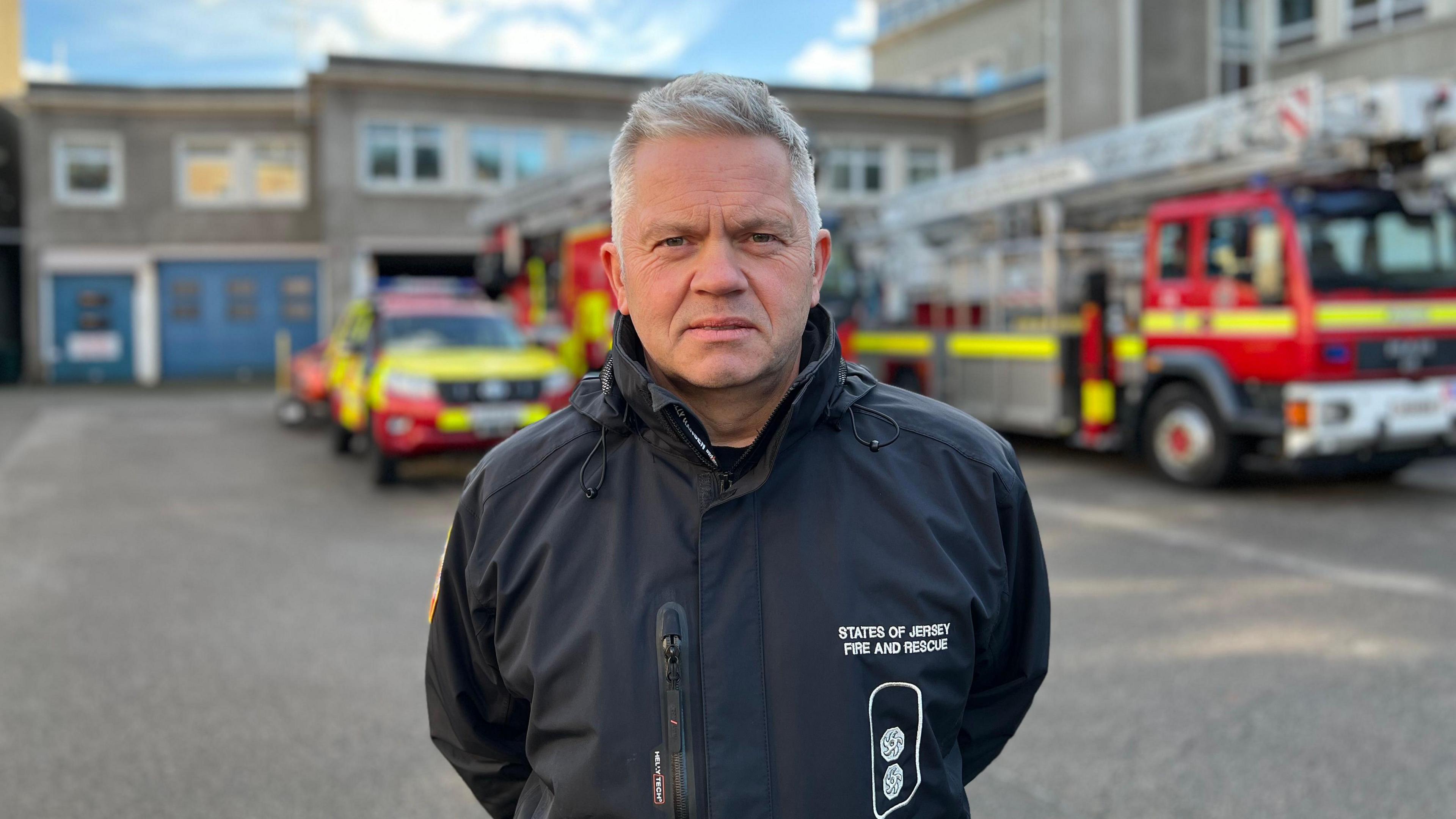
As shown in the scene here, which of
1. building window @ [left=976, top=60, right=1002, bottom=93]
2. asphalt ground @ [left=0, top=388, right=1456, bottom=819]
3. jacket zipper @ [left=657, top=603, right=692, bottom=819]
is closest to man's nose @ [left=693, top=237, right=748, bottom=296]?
jacket zipper @ [left=657, top=603, right=692, bottom=819]

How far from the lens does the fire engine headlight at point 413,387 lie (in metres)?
11.0

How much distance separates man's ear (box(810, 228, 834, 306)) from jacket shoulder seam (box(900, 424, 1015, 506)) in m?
0.26

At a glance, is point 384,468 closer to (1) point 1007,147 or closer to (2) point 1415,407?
(2) point 1415,407

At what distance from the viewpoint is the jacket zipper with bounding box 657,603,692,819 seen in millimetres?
1719

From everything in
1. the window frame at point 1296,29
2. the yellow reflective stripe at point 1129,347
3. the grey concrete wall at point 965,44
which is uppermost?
the grey concrete wall at point 965,44

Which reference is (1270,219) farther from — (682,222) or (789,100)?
(789,100)

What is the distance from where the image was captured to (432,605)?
2137mm

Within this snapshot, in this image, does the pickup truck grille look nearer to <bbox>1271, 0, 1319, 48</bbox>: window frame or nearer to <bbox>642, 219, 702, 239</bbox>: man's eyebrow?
<bbox>642, 219, 702, 239</bbox>: man's eyebrow

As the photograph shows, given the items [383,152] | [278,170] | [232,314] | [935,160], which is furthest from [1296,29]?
[232,314]

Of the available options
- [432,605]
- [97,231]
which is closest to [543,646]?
[432,605]

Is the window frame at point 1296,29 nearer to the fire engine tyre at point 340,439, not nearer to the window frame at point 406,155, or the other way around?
the window frame at point 406,155

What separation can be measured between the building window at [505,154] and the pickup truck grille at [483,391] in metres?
19.4

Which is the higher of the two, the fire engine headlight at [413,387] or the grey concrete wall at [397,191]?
the grey concrete wall at [397,191]

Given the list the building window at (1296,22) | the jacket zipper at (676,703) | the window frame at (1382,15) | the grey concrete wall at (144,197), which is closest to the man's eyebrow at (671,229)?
the jacket zipper at (676,703)
